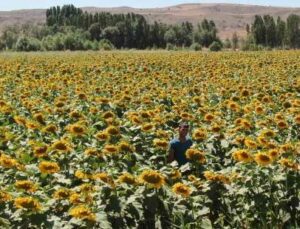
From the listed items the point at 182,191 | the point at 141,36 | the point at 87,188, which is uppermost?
the point at 87,188

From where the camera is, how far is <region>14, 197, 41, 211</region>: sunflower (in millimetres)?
4434

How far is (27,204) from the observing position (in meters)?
4.45

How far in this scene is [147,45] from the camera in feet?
297

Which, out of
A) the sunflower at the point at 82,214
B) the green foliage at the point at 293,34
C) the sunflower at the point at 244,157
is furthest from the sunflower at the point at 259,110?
the green foliage at the point at 293,34

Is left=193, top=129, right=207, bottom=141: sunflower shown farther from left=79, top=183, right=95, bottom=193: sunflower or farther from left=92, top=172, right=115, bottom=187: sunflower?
left=79, top=183, right=95, bottom=193: sunflower

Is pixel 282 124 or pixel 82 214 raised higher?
pixel 82 214

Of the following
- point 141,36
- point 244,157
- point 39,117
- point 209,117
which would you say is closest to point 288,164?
point 244,157

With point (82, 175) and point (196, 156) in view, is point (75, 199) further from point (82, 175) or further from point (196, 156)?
point (196, 156)

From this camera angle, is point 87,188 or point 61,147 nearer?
point 87,188

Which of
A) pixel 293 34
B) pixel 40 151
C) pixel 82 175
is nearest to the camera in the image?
pixel 82 175

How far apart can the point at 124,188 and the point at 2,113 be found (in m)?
4.93

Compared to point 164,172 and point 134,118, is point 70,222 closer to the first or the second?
point 164,172

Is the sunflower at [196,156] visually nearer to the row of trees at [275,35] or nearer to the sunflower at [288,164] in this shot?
the sunflower at [288,164]


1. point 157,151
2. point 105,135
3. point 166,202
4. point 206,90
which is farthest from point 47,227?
point 206,90
